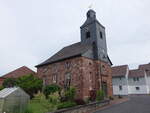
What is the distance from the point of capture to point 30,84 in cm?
2120

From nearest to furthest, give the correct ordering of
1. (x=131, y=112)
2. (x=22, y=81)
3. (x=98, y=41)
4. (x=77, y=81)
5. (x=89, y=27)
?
(x=131, y=112)
(x=77, y=81)
(x=22, y=81)
(x=98, y=41)
(x=89, y=27)

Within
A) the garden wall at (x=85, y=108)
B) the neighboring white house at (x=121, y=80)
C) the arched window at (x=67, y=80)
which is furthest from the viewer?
the neighboring white house at (x=121, y=80)

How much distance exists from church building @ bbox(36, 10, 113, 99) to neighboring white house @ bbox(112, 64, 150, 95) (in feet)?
47.7

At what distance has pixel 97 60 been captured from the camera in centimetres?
2273

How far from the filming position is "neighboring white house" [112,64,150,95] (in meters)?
37.8

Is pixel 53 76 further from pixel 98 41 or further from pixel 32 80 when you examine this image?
pixel 98 41

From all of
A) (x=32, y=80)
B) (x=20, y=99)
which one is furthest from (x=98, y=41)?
(x=20, y=99)

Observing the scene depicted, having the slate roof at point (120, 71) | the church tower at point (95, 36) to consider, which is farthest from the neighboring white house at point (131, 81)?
the church tower at point (95, 36)

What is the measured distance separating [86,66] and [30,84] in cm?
878

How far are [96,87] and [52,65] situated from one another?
845 cm

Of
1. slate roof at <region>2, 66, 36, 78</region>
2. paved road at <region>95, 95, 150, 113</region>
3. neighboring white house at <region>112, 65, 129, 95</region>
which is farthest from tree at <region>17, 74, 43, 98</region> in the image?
neighboring white house at <region>112, 65, 129, 95</region>

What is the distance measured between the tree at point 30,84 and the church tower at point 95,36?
10.1 metres

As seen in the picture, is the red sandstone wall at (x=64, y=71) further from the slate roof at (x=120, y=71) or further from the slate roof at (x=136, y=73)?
the slate roof at (x=136, y=73)

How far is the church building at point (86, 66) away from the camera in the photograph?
813 inches
